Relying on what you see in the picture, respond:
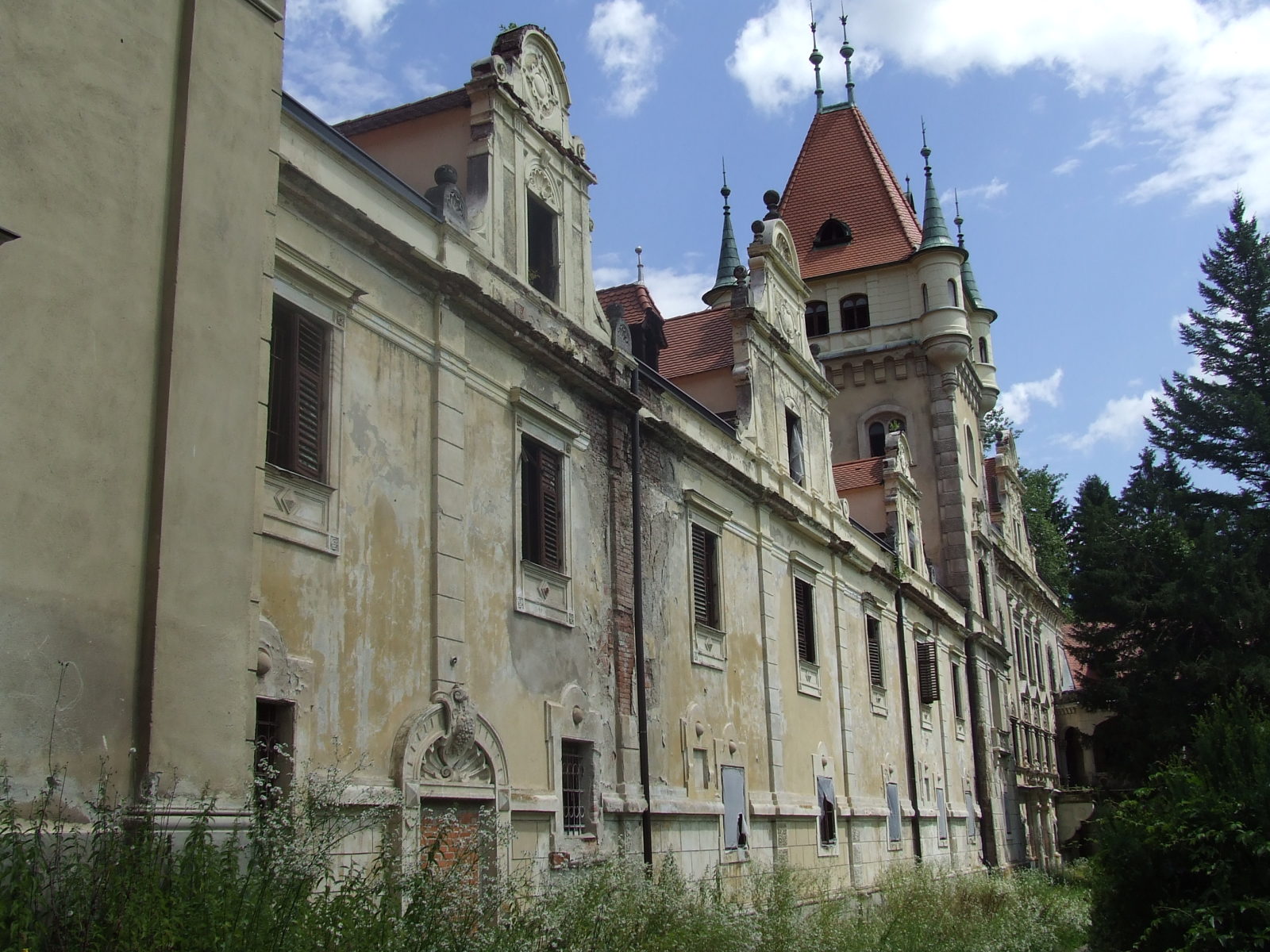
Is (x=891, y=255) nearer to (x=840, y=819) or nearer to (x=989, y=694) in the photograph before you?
(x=989, y=694)

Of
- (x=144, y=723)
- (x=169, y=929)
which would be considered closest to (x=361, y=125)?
(x=144, y=723)

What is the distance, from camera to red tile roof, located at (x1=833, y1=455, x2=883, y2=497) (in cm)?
3088

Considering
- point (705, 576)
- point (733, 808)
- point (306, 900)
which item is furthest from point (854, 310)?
point (306, 900)

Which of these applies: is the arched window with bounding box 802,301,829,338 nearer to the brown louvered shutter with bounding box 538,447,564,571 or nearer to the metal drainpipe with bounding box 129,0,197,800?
the brown louvered shutter with bounding box 538,447,564,571

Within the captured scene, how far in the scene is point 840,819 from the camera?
74.7 feet

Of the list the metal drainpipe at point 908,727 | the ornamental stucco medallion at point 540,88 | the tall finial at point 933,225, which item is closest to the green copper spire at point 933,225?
the tall finial at point 933,225

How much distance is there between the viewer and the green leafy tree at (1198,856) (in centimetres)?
1197

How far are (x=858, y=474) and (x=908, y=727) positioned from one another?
6606 mm

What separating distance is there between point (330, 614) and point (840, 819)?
1424 cm

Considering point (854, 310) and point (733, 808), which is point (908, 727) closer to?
point (733, 808)

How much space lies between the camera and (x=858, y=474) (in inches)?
1240

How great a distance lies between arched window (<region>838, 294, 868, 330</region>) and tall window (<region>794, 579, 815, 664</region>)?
15642mm

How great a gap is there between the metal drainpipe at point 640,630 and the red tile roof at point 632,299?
673 cm

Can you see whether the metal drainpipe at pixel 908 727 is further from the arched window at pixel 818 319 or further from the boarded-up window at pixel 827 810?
the arched window at pixel 818 319
